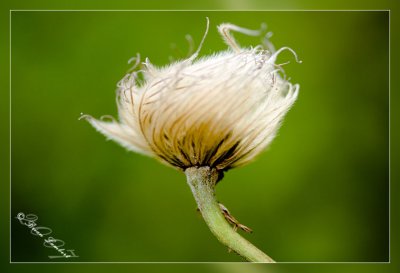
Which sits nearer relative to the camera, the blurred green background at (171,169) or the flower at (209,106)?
the flower at (209,106)

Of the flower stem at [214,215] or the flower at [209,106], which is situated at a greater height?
the flower at [209,106]

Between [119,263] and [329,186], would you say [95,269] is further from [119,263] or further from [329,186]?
[329,186]

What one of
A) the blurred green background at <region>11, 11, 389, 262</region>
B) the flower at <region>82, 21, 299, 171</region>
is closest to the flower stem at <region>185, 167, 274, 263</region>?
the flower at <region>82, 21, 299, 171</region>

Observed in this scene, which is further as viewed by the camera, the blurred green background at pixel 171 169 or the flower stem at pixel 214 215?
the blurred green background at pixel 171 169

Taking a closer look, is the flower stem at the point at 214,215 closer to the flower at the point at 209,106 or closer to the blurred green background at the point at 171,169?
the flower at the point at 209,106

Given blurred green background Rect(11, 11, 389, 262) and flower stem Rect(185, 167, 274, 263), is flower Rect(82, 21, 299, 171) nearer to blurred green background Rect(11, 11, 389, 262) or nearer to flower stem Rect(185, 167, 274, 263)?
Answer: flower stem Rect(185, 167, 274, 263)

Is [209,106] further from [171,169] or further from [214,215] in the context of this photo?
[171,169]

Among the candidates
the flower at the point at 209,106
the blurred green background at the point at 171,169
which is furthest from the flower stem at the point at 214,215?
the blurred green background at the point at 171,169
